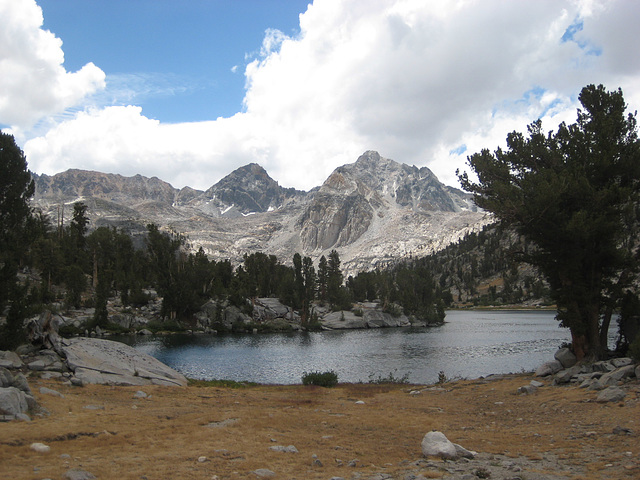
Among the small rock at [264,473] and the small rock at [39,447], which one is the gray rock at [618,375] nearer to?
the small rock at [264,473]

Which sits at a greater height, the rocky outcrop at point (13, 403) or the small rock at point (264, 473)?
the rocky outcrop at point (13, 403)

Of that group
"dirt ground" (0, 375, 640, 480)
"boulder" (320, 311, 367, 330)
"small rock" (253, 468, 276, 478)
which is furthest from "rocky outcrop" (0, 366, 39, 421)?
"boulder" (320, 311, 367, 330)

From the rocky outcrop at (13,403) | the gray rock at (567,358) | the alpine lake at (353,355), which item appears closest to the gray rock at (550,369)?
the gray rock at (567,358)

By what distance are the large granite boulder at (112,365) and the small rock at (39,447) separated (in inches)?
525

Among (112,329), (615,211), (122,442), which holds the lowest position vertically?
(112,329)

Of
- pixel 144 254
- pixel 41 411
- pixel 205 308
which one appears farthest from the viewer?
pixel 144 254

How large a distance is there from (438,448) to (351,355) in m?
51.0

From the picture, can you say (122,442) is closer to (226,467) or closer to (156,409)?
(226,467)

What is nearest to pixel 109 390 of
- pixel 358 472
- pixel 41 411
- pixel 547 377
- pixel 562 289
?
pixel 41 411

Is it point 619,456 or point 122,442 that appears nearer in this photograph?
point 619,456

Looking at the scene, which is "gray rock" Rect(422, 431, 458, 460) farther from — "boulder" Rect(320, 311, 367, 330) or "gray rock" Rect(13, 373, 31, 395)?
"boulder" Rect(320, 311, 367, 330)

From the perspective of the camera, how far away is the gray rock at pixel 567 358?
29.8 meters

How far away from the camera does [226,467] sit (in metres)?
10.7

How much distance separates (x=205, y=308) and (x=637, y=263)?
91.3m
